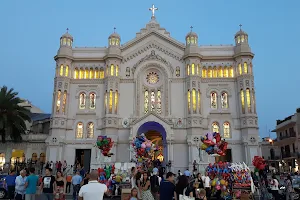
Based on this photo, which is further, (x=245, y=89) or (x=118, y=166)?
(x=245, y=89)

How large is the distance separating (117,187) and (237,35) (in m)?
31.0

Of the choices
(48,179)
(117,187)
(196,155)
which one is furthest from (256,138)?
(48,179)

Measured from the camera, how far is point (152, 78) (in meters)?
41.3

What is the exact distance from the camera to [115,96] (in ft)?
129

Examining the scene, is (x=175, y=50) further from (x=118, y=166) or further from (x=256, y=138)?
(x=118, y=166)

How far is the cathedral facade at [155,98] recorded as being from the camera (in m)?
37.4

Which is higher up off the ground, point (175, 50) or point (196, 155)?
point (175, 50)

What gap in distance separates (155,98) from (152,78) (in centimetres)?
312

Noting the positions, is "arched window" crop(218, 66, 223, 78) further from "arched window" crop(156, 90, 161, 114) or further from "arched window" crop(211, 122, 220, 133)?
"arched window" crop(156, 90, 161, 114)

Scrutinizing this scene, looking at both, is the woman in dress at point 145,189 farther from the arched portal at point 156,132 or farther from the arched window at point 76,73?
the arched window at point 76,73

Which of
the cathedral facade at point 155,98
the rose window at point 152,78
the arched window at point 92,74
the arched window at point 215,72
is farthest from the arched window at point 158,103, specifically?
the arched window at point 92,74

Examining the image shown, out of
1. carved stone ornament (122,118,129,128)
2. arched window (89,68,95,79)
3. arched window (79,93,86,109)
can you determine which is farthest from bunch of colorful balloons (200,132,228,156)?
arched window (89,68,95,79)

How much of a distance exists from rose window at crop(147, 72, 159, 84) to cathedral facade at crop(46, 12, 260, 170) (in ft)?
0.38

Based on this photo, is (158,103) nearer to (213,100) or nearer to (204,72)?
(213,100)
